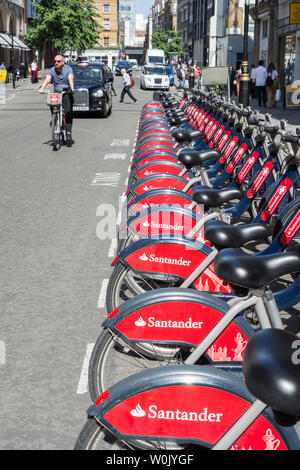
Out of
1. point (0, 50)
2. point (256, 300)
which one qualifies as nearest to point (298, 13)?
point (256, 300)

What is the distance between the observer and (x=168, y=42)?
85.8 meters

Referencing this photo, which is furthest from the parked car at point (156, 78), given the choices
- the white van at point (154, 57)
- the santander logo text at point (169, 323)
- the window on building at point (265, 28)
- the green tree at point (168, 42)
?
the santander logo text at point (169, 323)

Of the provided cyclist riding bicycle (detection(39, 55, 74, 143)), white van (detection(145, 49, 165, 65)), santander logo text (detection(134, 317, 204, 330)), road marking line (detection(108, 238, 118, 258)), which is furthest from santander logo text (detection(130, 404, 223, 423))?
white van (detection(145, 49, 165, 65))

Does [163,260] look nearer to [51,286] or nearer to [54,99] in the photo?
[51,286]

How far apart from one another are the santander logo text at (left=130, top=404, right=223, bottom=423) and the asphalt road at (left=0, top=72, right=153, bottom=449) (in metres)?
1.11

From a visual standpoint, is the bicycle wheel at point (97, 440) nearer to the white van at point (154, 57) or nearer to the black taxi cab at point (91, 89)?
the black taxi cab at point (91, 89)

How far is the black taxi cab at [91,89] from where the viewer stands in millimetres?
21897

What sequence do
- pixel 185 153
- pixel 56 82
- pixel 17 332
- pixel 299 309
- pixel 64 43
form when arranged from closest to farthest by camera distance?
pixel 17 332, pixel 299 309, pixel 185 153, pixel 56 82, pixel 64 43

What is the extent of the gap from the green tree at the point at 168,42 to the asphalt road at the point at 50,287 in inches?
2938

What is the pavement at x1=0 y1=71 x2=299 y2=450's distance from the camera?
351 centimetres

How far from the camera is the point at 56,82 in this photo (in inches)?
528

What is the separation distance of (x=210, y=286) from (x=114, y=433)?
1.98m

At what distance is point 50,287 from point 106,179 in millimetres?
5679
